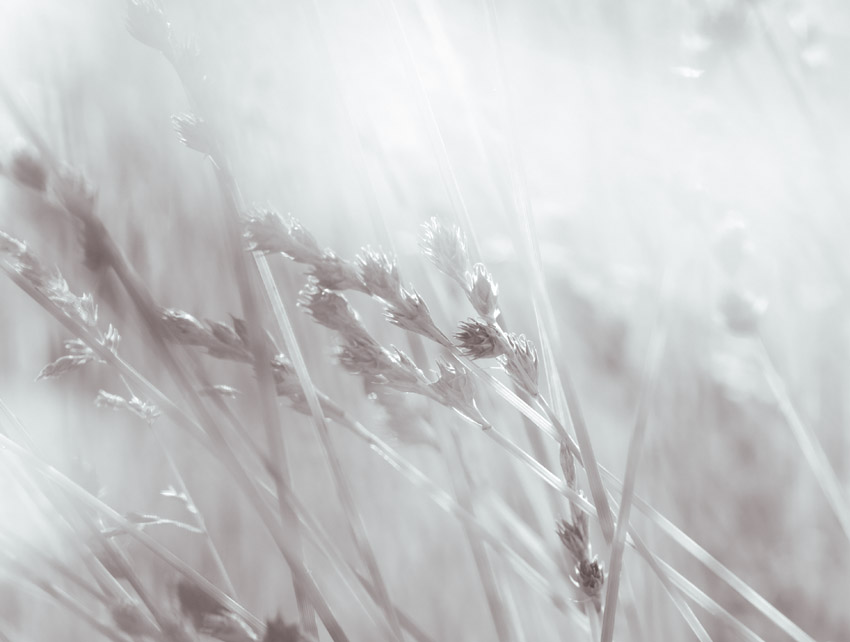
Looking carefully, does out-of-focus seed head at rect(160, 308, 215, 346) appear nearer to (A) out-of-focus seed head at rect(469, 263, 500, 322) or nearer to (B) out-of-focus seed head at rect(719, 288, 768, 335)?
(A) out-of-focus seed head at rect(469, 263, 500, 322)

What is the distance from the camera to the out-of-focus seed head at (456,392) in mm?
281

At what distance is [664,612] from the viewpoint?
1.72 feet

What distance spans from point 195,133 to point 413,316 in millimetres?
119

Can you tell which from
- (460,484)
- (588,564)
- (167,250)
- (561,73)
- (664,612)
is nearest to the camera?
(588,564)

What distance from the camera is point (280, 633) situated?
0.28m

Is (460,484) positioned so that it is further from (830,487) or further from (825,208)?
(825,208)

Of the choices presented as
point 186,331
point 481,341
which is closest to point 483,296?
point 481,341

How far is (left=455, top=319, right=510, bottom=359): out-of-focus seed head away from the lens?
27 cm

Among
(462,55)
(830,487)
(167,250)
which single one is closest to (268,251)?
(830,487)

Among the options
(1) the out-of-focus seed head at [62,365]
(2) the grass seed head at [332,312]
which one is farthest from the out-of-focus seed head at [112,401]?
(2) the grass seed head at [332,312]

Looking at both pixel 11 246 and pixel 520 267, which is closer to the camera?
pixel 11 246

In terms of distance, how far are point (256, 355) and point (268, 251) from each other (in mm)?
45

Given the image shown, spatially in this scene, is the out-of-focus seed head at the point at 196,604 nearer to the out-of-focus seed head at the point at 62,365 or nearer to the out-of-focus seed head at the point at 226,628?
the out-of-focus seed head at the point at 226,628

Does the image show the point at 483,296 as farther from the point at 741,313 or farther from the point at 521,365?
the point at 741,313
